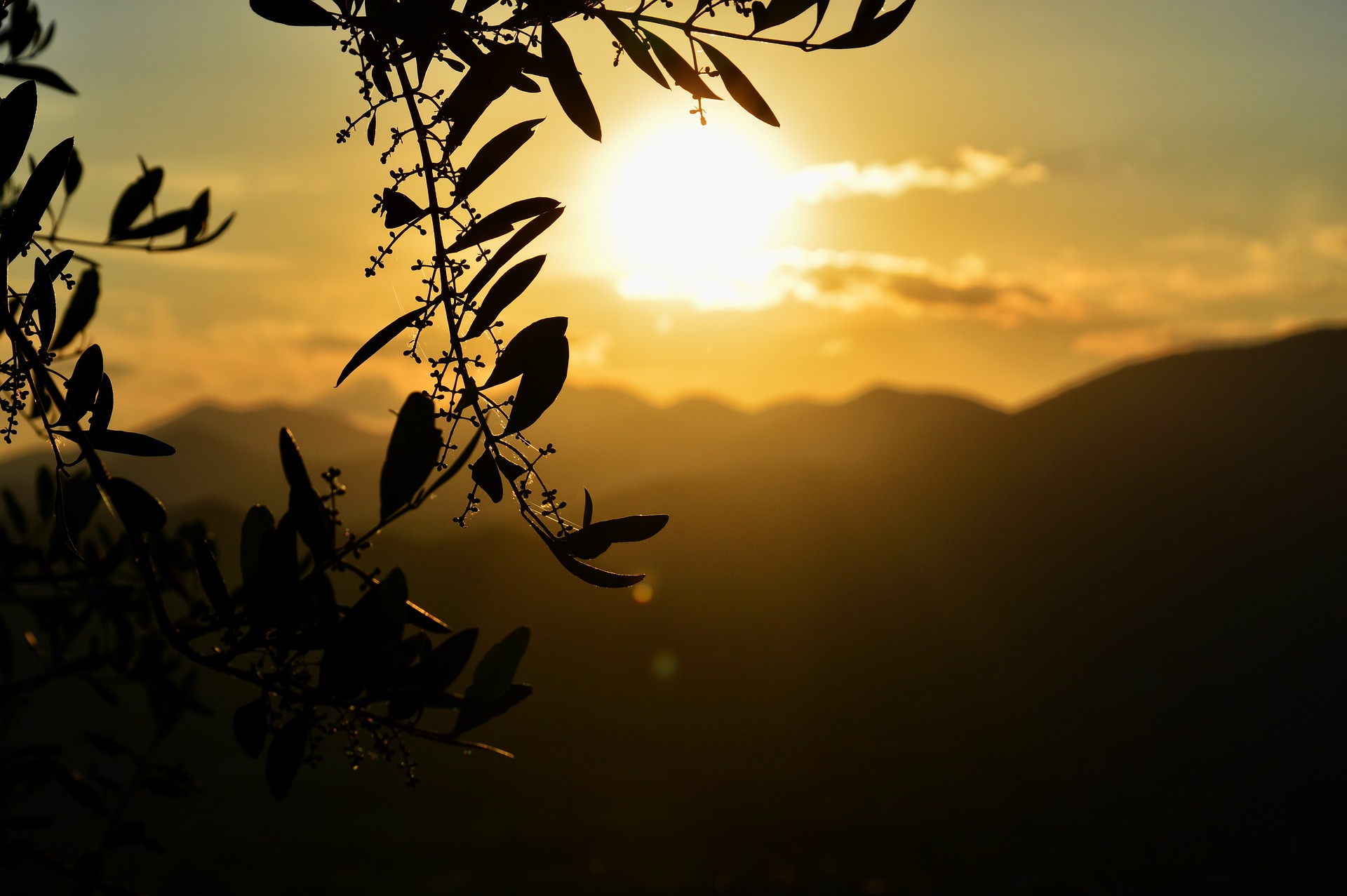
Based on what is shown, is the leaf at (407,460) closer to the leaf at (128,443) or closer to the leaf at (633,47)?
the leaf at (128,443)

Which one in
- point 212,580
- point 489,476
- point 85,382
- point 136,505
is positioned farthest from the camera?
point 489,476

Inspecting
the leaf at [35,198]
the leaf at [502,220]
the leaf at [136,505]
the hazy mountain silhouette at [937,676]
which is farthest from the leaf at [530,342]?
the hazy mountain silhouette at [937,676]

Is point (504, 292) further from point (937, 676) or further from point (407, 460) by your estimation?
point (937, 676)

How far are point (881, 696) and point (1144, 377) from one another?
107 ft

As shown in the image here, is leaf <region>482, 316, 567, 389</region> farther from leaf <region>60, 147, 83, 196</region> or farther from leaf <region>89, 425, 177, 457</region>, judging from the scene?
leaf <region>60, 147, 83, 196</region>

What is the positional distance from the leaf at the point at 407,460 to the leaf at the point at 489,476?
52 centimetres

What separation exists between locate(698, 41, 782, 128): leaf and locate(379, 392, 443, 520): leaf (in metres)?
0.79

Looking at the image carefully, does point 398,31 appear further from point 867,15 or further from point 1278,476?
point 1278,476

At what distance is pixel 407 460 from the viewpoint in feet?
4.35

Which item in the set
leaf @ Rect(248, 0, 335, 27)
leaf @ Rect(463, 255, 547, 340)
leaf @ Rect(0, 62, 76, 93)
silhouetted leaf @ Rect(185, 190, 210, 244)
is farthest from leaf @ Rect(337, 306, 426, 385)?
leaf @ Rect(0, 62, 76, 93)

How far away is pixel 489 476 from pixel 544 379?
1.07 ft

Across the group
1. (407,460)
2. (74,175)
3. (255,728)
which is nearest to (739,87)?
(407,460)

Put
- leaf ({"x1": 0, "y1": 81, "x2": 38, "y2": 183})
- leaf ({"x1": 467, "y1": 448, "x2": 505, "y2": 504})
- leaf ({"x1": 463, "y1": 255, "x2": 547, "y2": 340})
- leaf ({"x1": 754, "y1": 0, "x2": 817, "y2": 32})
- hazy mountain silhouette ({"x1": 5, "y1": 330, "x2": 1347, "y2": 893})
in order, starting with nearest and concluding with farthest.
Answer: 1. leaf ({"x1": 0, "y1": 81, "x2": 38, "y2": 183})
2. leaf ({"x1": 754, "y1": 0, "x2": 817, "y2": 32})
3. leaf ({"x1": 463, "y1": 255, "x2": 547, "y2": 340})
4. leaf ({"x1": 467, "y1": 448, "x2": 505, "y2": 504})
5. hazy mountain silhouette ({"x1": 5, "y1": 330, "x2": 1347, "y2": 893})

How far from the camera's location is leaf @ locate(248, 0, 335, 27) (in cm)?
162
